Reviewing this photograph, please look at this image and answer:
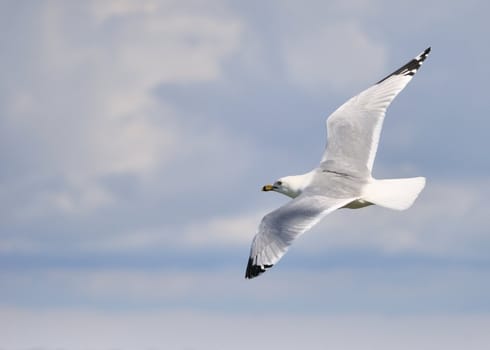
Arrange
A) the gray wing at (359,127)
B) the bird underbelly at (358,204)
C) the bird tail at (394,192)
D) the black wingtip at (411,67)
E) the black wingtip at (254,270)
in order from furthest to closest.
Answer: the black wingtip at (411,67), the gray wing at (359,127), the bird underbelly at (358,204), the bird tail at (394,192), the black wingtip at (254,270)

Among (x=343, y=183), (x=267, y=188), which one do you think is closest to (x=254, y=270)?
(x=343, y=183)

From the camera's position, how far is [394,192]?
15391 millimetres

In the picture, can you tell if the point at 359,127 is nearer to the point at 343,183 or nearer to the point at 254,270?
the point at 343,183

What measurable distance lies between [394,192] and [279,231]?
2295 millimetres

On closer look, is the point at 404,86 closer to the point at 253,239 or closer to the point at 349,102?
the point at 349,102

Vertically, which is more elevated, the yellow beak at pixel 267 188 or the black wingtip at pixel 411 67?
the black wingtip at pixel 411 67

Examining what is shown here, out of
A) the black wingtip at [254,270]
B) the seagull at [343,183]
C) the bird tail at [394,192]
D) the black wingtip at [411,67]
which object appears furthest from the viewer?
the black wingtip at [411,67]

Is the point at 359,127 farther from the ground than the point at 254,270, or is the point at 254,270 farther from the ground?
the point at 359,127

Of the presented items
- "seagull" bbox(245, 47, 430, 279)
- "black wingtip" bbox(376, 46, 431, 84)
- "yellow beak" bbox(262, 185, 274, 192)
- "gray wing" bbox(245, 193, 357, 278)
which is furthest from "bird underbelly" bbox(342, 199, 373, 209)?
"black wingtip" bbox(376, 46, 431, 84)

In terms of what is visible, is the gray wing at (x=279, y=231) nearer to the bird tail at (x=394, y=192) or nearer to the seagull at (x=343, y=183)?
the seagull at (x=343, y=183)

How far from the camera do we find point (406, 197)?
15.2 m

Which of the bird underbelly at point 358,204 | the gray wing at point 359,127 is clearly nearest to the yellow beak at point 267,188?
the gray wing at point 359,127

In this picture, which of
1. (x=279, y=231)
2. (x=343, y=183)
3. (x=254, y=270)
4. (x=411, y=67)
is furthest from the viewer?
(x=411, y=67)

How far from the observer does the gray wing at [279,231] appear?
1409 centimetres
